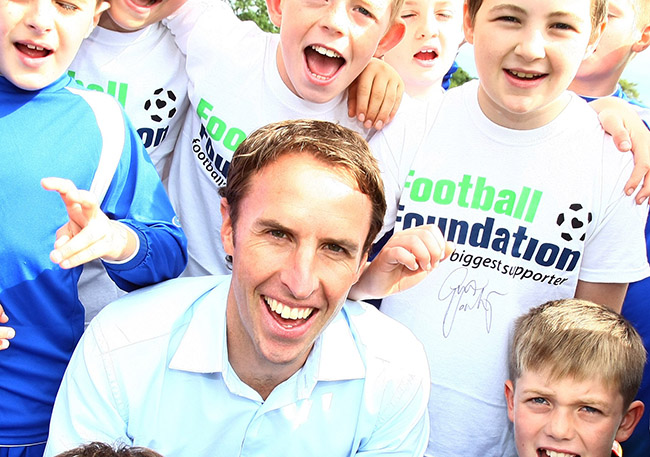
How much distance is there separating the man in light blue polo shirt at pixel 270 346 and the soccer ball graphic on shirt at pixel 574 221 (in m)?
0.64

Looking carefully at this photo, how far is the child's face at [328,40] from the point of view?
108 inches

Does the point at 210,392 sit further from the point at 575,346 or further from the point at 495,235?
the point at 575,346

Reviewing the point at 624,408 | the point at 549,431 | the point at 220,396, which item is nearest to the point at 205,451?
the point at 220,396

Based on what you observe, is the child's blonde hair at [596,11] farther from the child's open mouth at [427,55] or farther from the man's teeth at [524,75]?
the child's open mouth at [427,55]

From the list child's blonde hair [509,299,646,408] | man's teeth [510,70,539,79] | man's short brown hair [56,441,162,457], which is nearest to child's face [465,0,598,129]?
man's teeth [510,70,539,79]

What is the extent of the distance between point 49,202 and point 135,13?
0.96 metres

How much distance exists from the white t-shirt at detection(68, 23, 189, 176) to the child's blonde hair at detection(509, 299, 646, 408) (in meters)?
1.53

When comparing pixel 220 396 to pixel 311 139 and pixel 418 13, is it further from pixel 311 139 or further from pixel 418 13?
pixel 418 13

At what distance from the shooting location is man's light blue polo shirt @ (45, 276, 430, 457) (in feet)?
7.31

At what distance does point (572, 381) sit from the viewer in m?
2.61

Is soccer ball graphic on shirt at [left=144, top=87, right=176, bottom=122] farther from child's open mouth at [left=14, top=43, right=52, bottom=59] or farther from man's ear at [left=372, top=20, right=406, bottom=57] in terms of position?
man's ear at [left=372, top=20, right=406, bottom=57]

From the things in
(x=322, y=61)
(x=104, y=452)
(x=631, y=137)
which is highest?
(x=631, y=137)

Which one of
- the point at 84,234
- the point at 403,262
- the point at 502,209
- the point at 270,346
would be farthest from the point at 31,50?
the point at 502,209

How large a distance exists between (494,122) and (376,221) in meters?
0.63
